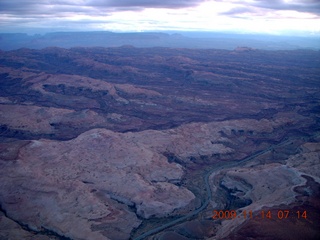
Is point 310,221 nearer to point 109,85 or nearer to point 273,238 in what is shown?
point 273,238

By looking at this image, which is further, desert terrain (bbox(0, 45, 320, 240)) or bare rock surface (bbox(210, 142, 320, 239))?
desert terrain (bbox(0, 45, 320, 240))

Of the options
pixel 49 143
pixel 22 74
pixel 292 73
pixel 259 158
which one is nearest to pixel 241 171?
pixel 259 158
